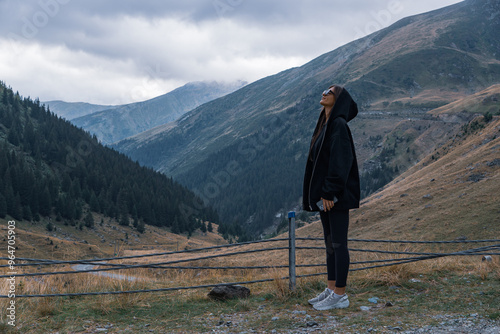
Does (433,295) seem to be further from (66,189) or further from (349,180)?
(66,189)

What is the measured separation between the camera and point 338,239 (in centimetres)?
516

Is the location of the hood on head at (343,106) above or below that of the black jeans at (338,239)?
above

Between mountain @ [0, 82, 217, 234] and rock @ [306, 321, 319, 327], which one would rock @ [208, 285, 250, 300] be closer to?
rock @ [306, 321, 319, 327]

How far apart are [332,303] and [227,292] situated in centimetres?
182

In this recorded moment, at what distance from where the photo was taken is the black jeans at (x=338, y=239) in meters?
5.13

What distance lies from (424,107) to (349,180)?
568 feet

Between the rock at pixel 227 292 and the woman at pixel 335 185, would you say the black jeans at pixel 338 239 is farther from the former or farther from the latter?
the rock at pixel 227 292

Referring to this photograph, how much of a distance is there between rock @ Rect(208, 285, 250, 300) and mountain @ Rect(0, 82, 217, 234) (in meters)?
76.1

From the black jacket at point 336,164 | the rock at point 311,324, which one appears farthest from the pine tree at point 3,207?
the rock at point 311,324

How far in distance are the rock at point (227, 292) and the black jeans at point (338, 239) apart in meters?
1.76

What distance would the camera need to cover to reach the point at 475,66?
652 feet

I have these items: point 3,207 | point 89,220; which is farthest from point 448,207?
point 89,220

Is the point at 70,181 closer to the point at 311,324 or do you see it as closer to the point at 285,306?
the point at 285,306

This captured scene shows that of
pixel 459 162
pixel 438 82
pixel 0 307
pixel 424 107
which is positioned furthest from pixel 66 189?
pixel 438 82
